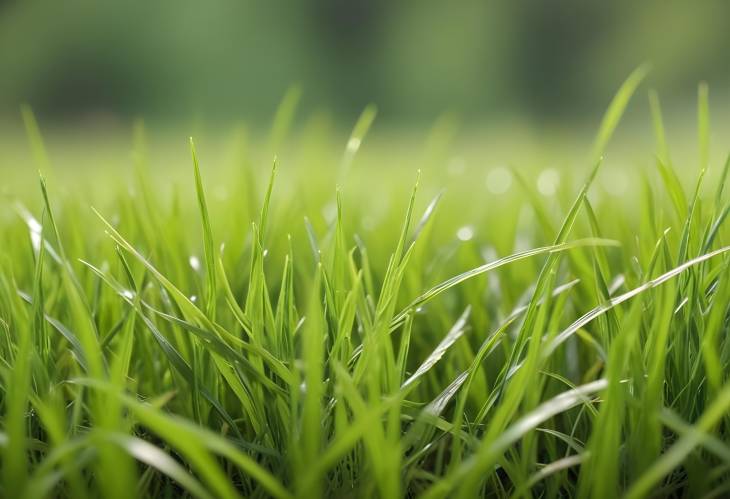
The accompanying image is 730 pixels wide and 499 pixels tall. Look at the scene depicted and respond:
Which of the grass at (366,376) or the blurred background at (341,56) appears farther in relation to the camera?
the blurred background at (341,56)

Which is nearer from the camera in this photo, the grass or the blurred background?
the grass

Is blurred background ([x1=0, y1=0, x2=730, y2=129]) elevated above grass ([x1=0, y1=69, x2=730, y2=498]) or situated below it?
below

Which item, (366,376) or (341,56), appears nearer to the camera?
(366,376)

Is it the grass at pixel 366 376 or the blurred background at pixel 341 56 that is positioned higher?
the grass at pixel 366 376

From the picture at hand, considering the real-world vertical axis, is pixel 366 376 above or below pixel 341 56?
above
